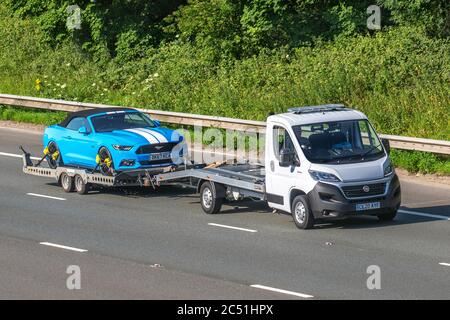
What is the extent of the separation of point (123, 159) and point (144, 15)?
55.7ft

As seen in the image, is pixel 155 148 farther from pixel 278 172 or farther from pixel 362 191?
pixel 362 191

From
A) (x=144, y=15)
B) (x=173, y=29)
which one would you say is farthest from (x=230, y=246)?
(x=144, y=15)

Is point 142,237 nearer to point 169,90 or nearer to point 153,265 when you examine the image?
point 153,265

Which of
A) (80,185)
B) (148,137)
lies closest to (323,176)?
(148,137)

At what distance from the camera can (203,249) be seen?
62.1 ft

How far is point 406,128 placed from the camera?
28422mm

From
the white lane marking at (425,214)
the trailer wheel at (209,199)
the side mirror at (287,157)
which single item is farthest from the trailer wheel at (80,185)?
the white lane marking at (425,214)

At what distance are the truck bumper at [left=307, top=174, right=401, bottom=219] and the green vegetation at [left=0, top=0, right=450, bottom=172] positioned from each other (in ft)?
19.3

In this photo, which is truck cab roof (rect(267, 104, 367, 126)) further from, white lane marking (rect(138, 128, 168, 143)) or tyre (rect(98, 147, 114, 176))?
tyre (rect(98, 147, 114, 176))

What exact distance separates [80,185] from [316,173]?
6483 millimetres

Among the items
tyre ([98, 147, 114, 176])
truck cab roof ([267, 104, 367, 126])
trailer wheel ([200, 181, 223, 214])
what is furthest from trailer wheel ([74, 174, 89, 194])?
truck cab roof ([267, 104, 367, 126])

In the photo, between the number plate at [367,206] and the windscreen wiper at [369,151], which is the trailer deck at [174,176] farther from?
the number plate at [367,206]

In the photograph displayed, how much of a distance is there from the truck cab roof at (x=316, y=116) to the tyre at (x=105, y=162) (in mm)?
4308

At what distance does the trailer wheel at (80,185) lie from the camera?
24.3 m
